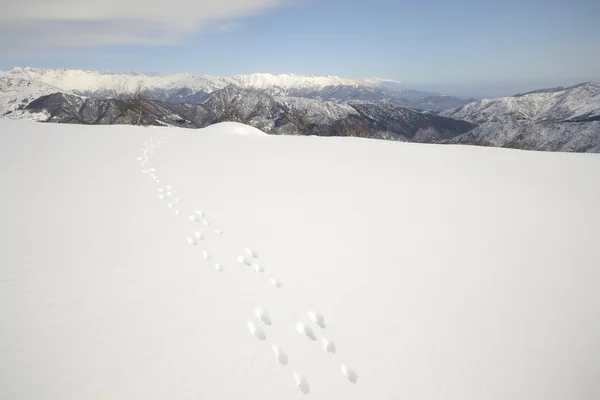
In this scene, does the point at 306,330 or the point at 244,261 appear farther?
the point at 244,261

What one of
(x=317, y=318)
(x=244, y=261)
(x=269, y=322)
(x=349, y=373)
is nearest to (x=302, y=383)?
(x=349, y=373)

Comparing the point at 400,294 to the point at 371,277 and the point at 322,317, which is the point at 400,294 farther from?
the point at 322,317

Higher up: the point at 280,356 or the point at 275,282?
the point at 275,282

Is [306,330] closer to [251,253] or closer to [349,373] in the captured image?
[349,373]

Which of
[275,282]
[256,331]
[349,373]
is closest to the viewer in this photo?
A: [349,373]

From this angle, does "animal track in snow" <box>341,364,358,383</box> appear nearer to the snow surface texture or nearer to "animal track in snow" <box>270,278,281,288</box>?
the snow surface texture

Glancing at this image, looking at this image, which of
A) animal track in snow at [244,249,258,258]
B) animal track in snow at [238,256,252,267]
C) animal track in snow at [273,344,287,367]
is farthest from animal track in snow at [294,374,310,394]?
animal track in snow at [244,249,258,258]

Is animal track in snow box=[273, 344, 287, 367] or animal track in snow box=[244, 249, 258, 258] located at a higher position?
animal track in snow box=[244, 249, 258, 258]

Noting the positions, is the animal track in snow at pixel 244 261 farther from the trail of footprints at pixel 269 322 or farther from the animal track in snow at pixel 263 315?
the animal track in snow at pixel 263 315
